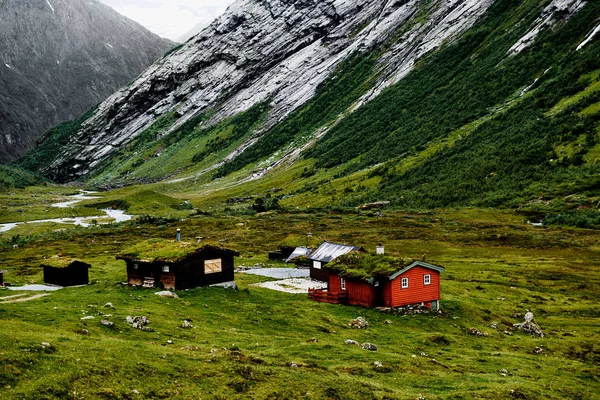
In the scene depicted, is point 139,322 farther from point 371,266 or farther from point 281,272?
point 281,272

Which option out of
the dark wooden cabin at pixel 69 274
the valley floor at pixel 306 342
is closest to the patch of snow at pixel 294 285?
the valley floor at pixel 306 342

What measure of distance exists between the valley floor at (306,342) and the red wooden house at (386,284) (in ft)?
6.40

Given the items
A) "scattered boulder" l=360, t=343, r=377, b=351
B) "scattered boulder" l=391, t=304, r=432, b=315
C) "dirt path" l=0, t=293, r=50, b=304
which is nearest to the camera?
"scattered boulder" l=360, t=343, r=377, b=351

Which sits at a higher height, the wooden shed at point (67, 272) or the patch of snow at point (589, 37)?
the patch of snow at point (589, 37)

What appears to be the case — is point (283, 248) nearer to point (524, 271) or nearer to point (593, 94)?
point (524, 271)

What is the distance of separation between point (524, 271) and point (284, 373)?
57.2 meters

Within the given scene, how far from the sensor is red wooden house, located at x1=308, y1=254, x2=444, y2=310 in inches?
2138

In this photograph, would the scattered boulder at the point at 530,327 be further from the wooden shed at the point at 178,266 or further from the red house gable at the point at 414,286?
the wooden shed at the point at 178,266

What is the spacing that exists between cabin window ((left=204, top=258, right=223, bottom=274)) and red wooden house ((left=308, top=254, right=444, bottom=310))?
380 inches

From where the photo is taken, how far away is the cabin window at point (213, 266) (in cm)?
5719

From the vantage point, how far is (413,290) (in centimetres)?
5525

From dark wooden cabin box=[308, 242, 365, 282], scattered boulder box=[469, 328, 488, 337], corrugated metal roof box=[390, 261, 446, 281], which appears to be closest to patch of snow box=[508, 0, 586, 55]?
dark wooden cabin box=[308, 242, 365, 282]

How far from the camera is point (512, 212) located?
119250 mm

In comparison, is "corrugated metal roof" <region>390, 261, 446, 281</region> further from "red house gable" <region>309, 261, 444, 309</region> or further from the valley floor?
the valley floor
